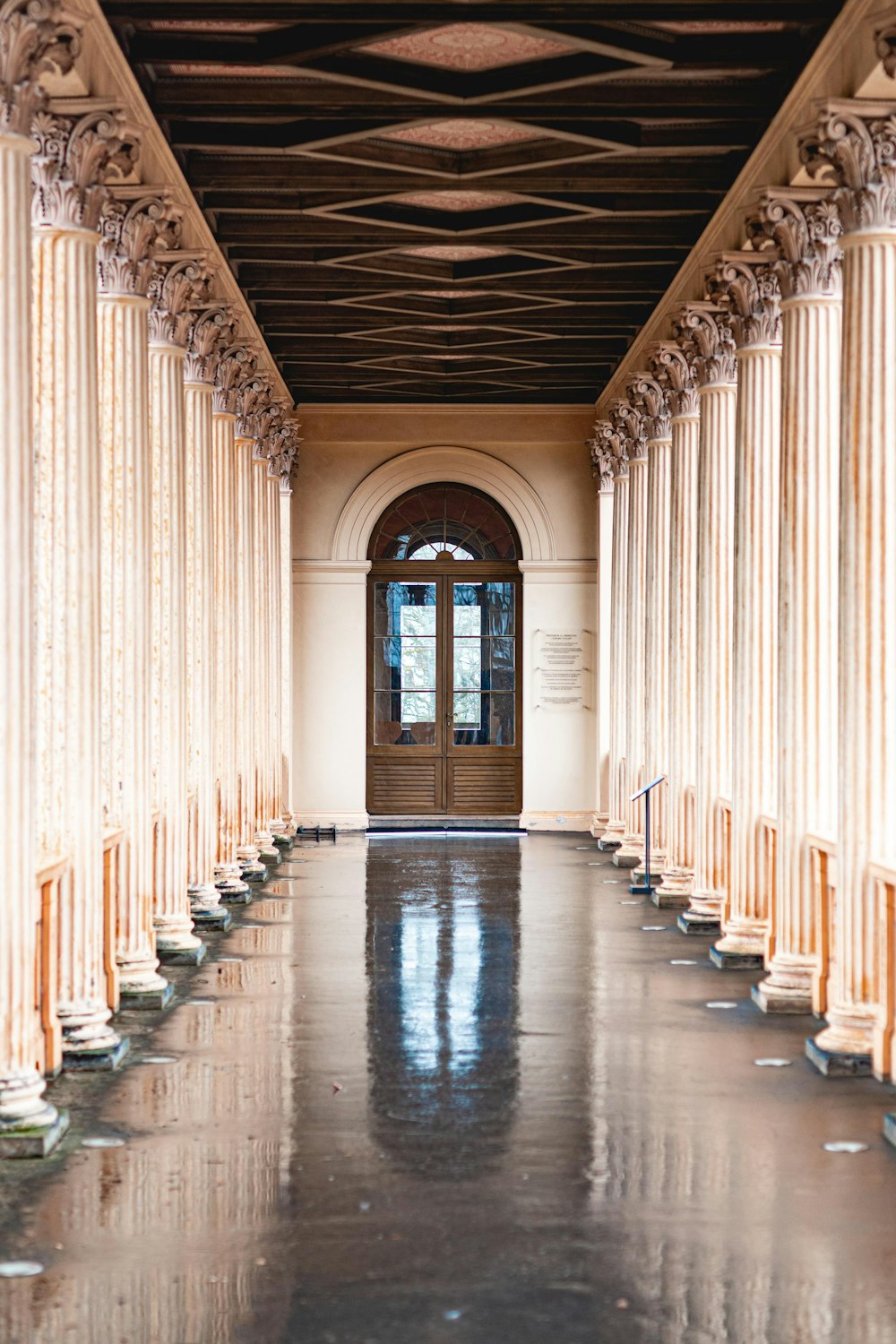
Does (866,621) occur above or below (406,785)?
above

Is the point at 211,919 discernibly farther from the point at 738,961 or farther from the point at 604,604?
the point at 604,604

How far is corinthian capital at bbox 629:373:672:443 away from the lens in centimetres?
1361

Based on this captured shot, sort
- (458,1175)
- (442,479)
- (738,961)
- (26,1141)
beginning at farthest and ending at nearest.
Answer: (442,479)
(738,961)
(26,1141)
(458,1175)

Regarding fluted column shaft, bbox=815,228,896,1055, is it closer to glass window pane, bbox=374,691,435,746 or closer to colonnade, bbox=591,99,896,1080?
colonnade, bbox=591,99,896,1080

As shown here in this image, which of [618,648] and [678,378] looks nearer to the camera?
[678,378]

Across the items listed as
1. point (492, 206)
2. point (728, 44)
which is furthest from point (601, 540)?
point (728, 44)

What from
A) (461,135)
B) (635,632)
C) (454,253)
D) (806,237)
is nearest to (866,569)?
(806,237)

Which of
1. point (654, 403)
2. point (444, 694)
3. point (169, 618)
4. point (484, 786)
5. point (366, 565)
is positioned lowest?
point (484, 786)

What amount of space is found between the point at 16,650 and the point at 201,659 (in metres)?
5.19

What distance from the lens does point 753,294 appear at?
9289 mm

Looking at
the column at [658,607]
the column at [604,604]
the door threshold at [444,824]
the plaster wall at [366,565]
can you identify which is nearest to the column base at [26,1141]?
the column at [658,607]

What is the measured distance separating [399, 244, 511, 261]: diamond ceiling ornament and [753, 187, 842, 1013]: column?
429cm

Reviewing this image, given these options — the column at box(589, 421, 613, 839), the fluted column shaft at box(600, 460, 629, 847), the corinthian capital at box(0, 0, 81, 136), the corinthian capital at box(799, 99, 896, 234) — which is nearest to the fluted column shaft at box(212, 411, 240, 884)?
the fluted column shaft at box(600, 460, 629, 847)

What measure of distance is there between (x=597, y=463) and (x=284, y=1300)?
14.1 m
